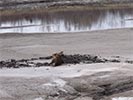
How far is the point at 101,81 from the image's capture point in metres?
14.4

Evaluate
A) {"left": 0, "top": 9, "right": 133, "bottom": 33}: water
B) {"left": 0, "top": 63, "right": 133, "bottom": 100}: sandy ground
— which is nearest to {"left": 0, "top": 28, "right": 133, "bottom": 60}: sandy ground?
{"left": 0, "top": 9, "right": 133, "bottom": 33}: water

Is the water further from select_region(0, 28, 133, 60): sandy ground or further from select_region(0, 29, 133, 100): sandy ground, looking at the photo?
select_region(0, 29, 133, 100): sandy ground

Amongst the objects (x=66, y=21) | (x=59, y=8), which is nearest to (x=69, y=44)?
(x=66, y=21)

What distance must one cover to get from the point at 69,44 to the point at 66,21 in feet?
43.9

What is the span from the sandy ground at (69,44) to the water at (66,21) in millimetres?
3290

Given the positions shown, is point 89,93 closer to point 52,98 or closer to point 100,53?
point 52,98

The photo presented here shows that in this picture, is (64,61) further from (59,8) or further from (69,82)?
(59,8)

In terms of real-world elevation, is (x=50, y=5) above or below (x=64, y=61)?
above

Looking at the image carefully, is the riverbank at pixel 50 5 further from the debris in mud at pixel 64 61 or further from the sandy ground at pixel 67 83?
the sandy ground at pixel 67 83

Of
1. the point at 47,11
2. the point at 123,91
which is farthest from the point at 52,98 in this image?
the point at 47,11

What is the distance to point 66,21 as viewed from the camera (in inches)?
1566

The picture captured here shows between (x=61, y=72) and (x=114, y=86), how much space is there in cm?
245

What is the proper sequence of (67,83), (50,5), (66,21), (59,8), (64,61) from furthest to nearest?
(50,5), (59,8), (66,21), (64,61), (67,83)

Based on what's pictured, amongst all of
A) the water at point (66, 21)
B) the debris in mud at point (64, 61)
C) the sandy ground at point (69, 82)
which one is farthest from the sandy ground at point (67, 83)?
the water at point (66, 21)
